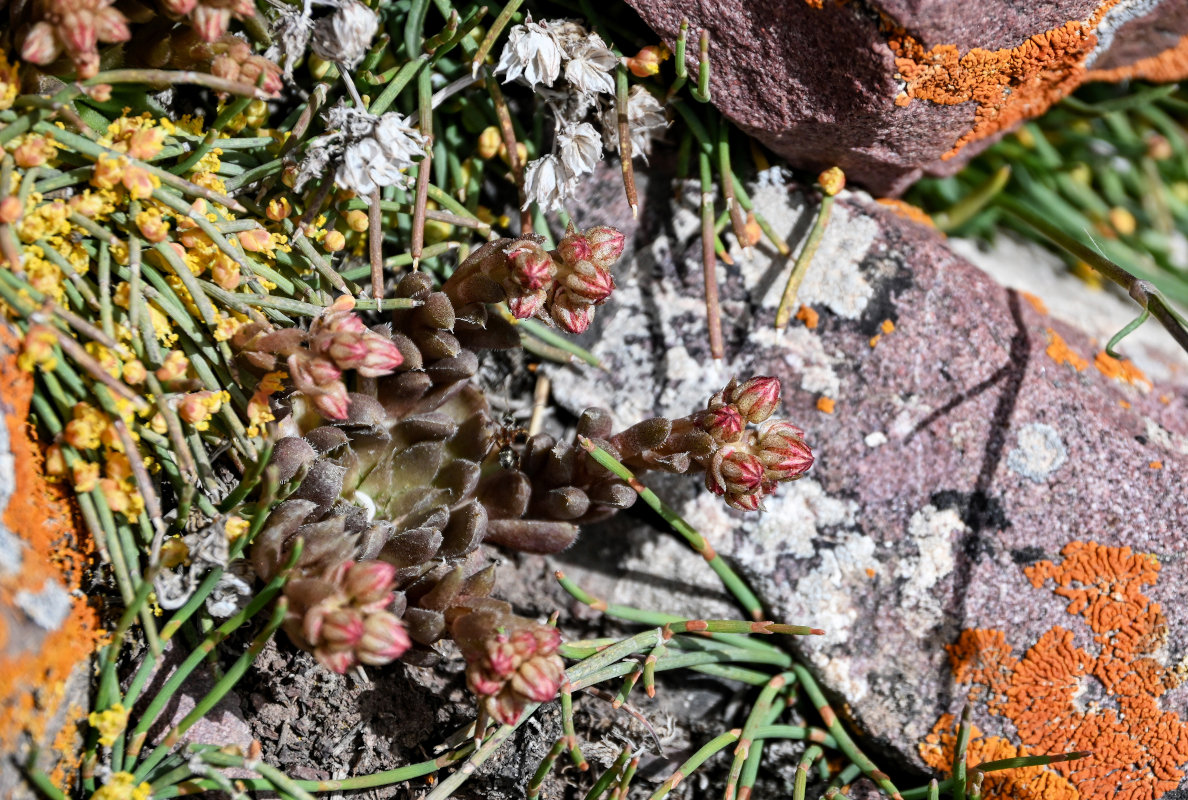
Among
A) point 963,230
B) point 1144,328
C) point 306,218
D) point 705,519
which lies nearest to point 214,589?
point 306,218

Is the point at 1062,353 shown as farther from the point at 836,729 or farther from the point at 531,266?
the point at 531,266

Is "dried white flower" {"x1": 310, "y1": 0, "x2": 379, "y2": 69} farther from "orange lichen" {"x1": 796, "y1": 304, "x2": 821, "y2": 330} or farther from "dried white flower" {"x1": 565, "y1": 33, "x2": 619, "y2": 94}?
"orange lichen" {"x1": 796, "y1": 304, "x2": 821, "y2": 330}

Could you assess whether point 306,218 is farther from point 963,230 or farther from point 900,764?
point 963,230

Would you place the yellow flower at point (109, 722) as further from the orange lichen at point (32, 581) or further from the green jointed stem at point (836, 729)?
the green jointed stem at point (836, 729)

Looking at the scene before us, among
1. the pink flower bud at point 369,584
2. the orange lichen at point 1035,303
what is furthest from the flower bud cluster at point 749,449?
the orange lichen at point 1035,303

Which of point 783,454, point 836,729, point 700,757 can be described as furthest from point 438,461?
point 836,729

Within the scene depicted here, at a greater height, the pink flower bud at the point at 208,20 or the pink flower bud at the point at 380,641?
the pink flower bud at the point at 208,20

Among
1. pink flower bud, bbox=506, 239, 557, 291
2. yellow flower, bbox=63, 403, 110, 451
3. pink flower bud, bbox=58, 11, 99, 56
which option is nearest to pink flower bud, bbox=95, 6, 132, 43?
pink flower bud, bbox=58, 11, 99, 56
